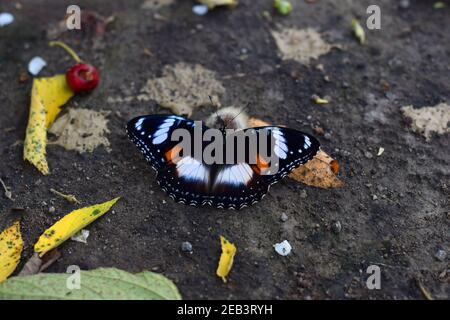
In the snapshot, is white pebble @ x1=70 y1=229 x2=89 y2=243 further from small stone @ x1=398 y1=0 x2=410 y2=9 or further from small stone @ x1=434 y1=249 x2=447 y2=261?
small stone @ x1=398 y1=0 x2=410 y2=9

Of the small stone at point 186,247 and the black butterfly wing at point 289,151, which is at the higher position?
the black butterfly wing at point 289,151

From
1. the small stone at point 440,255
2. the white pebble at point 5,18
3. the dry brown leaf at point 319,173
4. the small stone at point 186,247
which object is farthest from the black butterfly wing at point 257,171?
the white pebble at point 5,18

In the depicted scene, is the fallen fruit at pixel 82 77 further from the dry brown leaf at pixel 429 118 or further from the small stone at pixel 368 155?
the dry brown leaf at pixel 429 118

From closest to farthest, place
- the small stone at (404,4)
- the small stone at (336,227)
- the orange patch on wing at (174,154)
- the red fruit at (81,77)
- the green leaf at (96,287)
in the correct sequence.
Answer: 1. the green leaf at (96,287)
2. the small stone at (336,227)
3. the orange patch on wing at (174,154)
4. the red fruit at (81,77)
5. the small stone at (404,4)

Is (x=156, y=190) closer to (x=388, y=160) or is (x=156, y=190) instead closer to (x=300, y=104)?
(x=300, y=104)

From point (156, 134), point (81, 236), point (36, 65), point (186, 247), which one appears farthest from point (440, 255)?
point (36, 65)

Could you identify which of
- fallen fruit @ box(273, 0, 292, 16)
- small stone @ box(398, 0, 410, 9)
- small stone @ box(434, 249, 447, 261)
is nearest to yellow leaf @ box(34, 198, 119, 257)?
small stone @ box(434, 249, 447, 261)

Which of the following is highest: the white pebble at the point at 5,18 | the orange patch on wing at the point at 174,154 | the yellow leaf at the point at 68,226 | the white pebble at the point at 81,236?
the white pebble at the point at 5,18

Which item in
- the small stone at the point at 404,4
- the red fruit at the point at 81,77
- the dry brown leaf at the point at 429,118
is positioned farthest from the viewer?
the small stone at the point at 404,4
